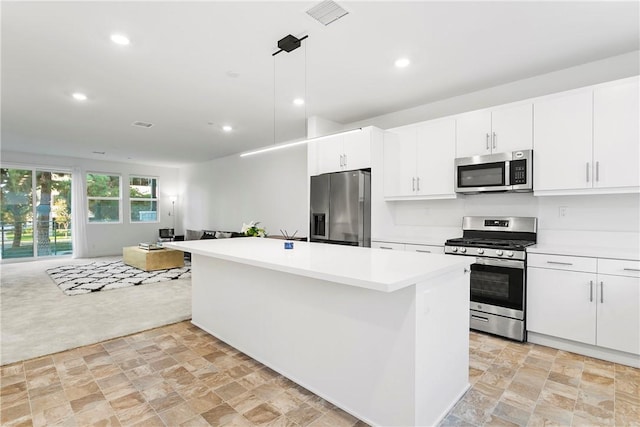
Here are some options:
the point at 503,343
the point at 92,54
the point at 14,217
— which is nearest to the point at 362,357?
the point at 503,343

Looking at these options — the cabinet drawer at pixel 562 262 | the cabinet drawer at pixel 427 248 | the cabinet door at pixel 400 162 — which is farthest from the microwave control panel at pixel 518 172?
the cabinet door at pixel 400 162

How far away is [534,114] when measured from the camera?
3189 mm

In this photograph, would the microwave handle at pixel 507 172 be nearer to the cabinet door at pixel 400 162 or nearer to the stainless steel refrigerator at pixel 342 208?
the cabinet door at pixel 400 162

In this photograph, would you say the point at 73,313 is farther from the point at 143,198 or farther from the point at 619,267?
the point at 143,198

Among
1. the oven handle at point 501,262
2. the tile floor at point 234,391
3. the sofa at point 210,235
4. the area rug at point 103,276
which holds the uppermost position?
the oven handle at point 501,262

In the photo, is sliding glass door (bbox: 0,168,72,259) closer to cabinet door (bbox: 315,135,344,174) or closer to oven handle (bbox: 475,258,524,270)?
cabinet door (bbox: 315,135,344,174)

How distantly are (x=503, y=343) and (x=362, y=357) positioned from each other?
191cm

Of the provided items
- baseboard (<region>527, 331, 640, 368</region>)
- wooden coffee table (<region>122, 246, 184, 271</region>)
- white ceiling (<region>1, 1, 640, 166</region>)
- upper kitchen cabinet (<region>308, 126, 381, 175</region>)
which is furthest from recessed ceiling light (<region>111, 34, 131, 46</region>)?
wooden coffee table (<region>122, 246, 184, 271</region>)

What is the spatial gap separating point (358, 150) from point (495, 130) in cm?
160

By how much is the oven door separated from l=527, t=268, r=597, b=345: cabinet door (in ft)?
0.28

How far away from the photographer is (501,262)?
10.4ft

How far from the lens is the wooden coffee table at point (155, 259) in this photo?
21.2ft

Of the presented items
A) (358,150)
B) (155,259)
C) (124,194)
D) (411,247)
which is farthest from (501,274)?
(124,194)

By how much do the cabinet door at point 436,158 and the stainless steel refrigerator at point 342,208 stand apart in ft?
2.17
